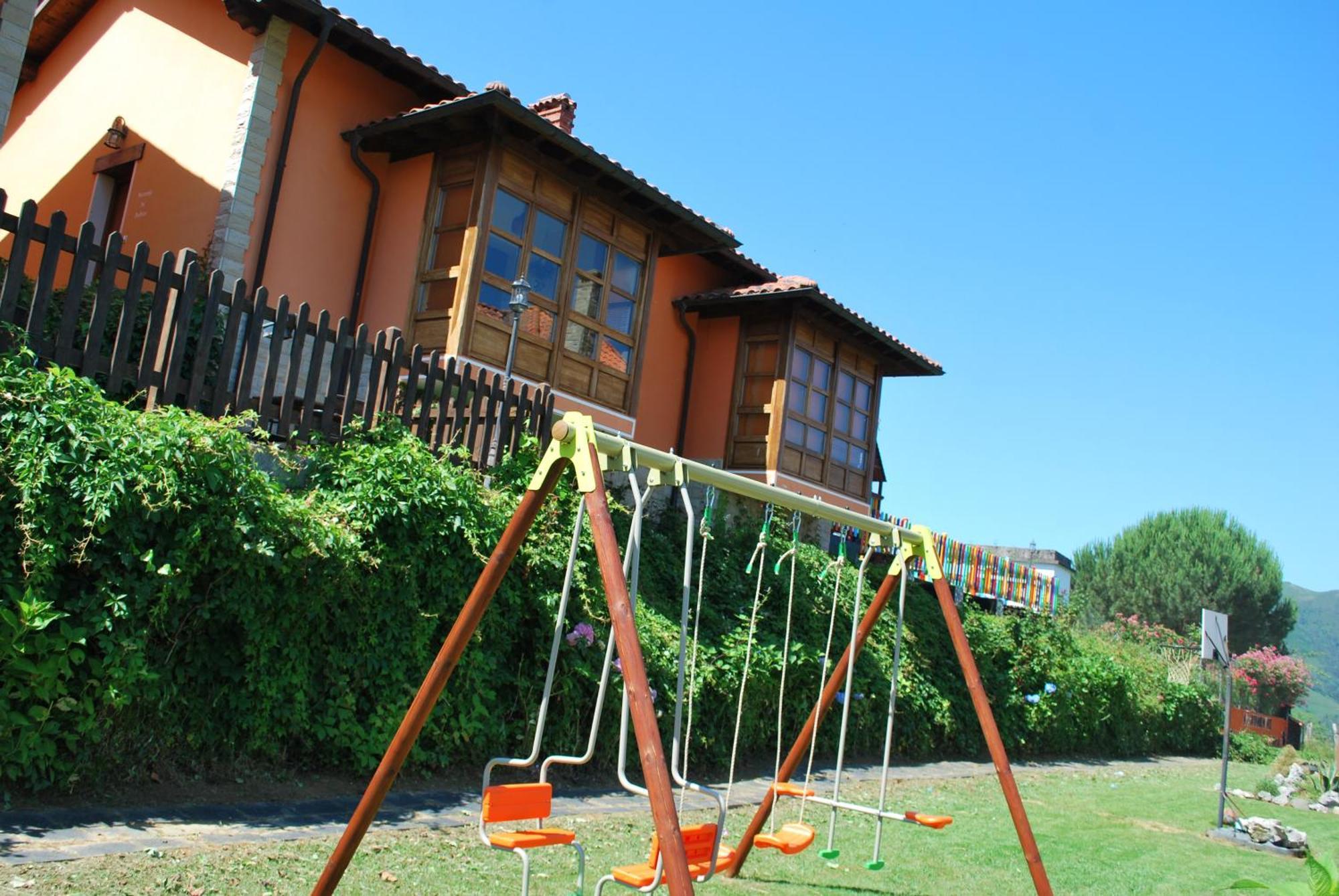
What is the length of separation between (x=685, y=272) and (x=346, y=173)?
6164mm

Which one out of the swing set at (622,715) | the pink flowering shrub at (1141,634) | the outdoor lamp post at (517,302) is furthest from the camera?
the pink flowering shrub at (1141,634)

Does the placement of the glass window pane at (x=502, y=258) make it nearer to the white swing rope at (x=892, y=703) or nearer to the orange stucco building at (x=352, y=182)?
the orange stucco building at (x=352, y=182)

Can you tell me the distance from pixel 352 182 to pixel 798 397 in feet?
24.8

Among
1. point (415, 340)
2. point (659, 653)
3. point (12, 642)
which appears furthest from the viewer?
point (415, 340)

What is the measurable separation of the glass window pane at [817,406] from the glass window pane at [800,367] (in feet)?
1.06

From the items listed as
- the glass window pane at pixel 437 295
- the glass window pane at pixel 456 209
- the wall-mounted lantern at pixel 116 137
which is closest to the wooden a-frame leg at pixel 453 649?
the glass window pane at pixel 437 295

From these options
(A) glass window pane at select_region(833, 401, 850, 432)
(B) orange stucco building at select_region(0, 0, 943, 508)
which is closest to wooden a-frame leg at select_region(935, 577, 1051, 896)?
(B) orange stucco building at select_region(0, 0, 943, 508)

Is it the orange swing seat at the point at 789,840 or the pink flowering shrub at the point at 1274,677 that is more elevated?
the pink flowering shrub at the point at 1274,677

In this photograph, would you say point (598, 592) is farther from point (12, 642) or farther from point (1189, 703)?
point (1189, 703)

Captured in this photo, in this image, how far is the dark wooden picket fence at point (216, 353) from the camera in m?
6.09

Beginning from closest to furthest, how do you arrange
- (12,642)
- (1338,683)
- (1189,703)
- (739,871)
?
(12,642)
(739,871)
(1189,703)
(1338,683)

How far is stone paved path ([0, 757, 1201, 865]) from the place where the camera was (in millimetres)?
4316

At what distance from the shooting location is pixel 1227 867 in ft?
25.7

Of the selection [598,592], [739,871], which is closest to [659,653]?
[598,592]
